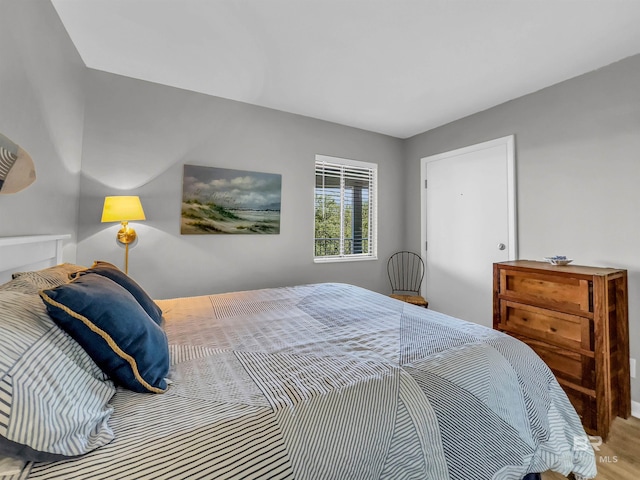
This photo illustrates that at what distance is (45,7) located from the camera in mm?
1571

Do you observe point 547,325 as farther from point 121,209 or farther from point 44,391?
point 121,209

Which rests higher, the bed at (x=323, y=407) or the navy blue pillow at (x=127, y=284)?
the navy blue pillow at (x=127, y=284)

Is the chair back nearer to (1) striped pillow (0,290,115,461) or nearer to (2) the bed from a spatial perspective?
(2) the bed

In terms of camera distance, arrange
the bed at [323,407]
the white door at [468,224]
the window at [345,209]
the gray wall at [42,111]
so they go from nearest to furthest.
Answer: the bed at [323,407], the gray wall at [42,111], the white door at [468,224], the window at [345,209]


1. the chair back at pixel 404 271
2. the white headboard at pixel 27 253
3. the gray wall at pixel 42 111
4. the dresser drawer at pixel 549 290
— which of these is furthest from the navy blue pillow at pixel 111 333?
the chair back at pixel 404 271

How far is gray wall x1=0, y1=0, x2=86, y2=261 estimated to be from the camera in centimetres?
129

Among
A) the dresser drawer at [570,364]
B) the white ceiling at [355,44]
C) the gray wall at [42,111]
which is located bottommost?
the dresser drawer at [570,364]

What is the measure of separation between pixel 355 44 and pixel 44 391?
2338 millimetres

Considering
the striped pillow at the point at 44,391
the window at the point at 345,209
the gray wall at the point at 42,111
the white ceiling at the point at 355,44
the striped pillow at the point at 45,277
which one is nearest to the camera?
the striped pillow at the point at 44,391

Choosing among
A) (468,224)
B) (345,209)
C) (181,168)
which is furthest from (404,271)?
(181,168)

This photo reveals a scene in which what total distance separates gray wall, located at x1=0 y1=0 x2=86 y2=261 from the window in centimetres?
217

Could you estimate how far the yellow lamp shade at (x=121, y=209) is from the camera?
2080mm

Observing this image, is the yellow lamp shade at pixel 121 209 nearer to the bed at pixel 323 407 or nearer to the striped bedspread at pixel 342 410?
the bed at pixel 323 407

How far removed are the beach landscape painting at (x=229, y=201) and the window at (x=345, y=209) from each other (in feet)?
1.93
